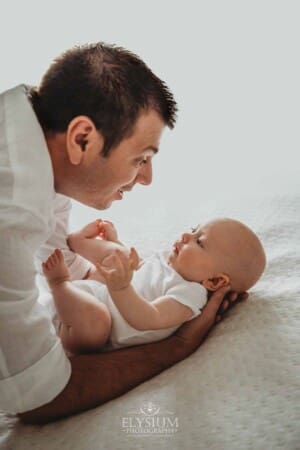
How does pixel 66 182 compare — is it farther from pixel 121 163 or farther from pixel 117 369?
pixel 117 369

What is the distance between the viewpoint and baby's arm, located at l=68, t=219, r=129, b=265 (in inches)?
58.0

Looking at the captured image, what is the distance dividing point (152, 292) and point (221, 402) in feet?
1.40

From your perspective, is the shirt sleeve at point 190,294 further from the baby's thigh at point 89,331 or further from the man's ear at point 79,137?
the man's ear at point 79,137

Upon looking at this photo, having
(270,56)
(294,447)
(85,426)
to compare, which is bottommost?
(85,426)

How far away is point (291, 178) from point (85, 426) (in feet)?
4.02

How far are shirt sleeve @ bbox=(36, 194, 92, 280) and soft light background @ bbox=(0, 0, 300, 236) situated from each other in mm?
386

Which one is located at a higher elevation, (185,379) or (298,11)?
A: (298,11)

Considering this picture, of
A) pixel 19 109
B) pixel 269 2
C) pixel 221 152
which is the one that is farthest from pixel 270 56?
pixel 19 109

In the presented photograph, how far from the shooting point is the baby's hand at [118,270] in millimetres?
1162

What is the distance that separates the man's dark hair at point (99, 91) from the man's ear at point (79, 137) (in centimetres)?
2

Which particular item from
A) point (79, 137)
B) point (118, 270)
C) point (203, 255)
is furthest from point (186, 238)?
point (79, 137)

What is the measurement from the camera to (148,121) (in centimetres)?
122

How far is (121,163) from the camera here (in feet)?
4.09

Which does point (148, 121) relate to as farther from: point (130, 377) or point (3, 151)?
point (130, 377)
